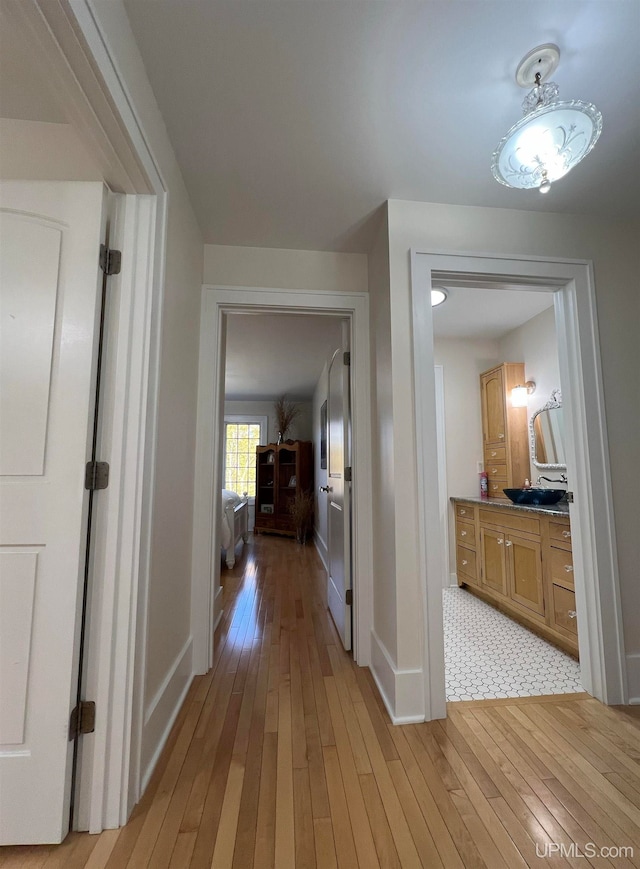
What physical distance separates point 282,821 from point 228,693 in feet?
2.41

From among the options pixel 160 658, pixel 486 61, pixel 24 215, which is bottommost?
pixel 160 658

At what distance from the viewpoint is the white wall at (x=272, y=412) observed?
6.63 meters

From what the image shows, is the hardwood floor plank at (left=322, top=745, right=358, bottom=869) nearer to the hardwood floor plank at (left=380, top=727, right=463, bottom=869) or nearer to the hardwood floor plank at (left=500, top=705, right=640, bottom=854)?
the hardwood floor plank at (left=380, top=727, right=463, bottom=869)

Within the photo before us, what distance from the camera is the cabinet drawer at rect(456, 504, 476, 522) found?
310 centimetres

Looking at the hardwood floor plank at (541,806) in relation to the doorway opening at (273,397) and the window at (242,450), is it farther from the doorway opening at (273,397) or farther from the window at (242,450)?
the window at (242,450)

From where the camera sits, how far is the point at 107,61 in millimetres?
912

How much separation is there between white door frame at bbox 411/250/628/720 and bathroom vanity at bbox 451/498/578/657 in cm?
34

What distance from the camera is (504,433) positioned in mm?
3213

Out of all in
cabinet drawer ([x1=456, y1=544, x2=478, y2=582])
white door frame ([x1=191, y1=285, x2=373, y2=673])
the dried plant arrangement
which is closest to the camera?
white door frame ([x1=191, y1=285, x2=373, y2=673])

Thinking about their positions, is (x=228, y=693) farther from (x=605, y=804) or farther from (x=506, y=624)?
(x=506, y=624)

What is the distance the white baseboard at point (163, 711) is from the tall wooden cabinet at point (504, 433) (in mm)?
2778

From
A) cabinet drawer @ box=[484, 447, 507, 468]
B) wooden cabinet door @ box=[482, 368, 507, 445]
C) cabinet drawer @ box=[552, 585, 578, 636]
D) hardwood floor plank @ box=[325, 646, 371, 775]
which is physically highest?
wooden cabinet door @ box=[482, 368, 507, 445]

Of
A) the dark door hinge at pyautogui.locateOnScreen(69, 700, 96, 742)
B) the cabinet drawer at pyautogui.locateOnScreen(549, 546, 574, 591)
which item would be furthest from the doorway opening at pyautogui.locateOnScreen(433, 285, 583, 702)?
the dark door hinge at pyautogui.locateOnScreen(69, 700, 96, 742)

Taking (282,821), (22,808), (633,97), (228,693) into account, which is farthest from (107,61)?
(228,693)
